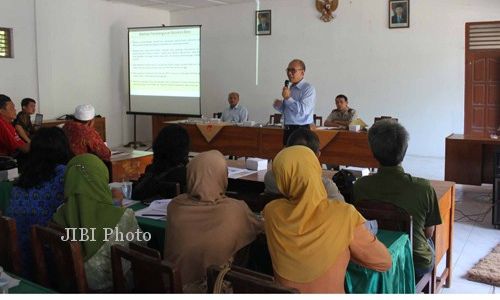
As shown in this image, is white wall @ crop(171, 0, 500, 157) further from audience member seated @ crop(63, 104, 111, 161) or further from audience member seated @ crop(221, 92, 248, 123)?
audience member seated @ crop(63, 104, 111, 161)

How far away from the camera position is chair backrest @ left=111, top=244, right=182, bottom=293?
162cm

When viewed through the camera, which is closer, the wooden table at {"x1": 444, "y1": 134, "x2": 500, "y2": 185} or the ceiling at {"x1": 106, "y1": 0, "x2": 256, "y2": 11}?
the wooden table at {"x1": 444, "y1": 134, "x2": 500, "y2": 185}

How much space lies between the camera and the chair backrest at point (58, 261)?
1945 millimetres

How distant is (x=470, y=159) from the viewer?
18.8 ft

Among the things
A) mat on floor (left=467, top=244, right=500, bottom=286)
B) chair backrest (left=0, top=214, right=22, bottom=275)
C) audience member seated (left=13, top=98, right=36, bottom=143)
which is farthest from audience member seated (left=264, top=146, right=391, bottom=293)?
audience member seated (left=13, top=98, right=36, bottom=143)

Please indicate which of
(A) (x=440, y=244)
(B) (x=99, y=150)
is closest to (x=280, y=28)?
(B) (x=99, y=150)

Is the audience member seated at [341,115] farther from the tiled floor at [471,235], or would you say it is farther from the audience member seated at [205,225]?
the audience member seated at [205,225]

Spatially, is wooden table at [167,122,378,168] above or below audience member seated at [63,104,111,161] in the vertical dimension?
below

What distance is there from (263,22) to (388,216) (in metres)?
8.30

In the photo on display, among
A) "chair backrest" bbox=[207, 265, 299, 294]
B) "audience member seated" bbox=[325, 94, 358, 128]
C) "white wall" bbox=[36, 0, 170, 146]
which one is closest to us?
"chair backrest" bbox=[207, 265, 299, 294]

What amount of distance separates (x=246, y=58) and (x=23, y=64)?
165 inches

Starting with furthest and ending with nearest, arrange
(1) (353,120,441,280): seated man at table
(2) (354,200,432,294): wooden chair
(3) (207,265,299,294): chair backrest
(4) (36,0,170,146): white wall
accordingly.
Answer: (4) (36,0,170,146): white wall
(1) (353,120,441,280): seated man at table
(2) (354,200,432,294): wooden chair
(3) (207,265,299,294): chair backrest

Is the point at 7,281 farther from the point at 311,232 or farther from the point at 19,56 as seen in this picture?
the point at 19,56

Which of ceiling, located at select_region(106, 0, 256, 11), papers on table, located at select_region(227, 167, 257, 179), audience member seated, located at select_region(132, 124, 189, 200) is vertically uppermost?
ceiling, located at select_region(106, 0, 256, 11)
